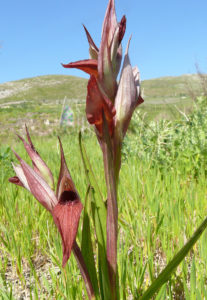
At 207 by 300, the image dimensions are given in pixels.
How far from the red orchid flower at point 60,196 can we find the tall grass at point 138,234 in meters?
0.24

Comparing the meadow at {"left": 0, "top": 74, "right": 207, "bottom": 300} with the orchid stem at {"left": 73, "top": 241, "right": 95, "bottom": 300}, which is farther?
the meadow at {"left": 0, "top": 74, "right": 207, "bottom": 300}

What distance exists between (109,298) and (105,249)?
0.08m

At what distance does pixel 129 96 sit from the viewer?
405mm

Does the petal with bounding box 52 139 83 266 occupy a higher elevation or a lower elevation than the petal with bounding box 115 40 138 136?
lower

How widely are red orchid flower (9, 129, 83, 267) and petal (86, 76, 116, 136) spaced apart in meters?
0.06

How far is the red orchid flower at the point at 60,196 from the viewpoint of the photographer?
354mm

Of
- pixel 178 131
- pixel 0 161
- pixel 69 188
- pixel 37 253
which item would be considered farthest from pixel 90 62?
pixel 0 161

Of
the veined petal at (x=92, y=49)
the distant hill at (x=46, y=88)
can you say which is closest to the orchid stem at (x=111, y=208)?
the veined petal at (x=92, y=49)

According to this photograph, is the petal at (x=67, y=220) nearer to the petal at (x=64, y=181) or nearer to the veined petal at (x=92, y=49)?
the petal at (x=64, y=181)

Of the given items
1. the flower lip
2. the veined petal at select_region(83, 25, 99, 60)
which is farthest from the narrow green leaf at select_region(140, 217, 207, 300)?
the veined petal at select_region(83, 25, 99, 60)

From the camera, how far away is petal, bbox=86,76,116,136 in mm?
387

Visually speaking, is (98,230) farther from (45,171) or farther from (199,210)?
(199,210)

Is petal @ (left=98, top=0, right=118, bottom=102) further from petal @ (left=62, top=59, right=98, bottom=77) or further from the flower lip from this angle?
the flower lip

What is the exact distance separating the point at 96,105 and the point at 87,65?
0.05m
